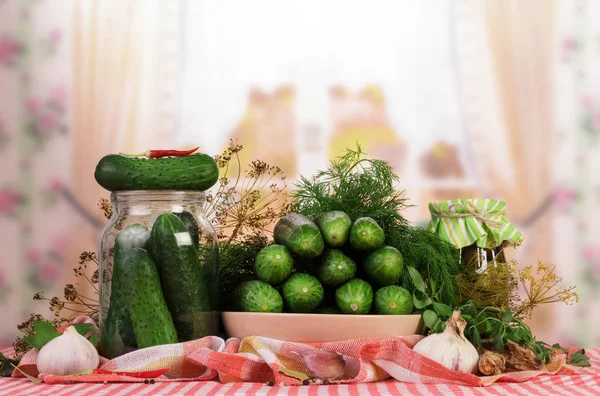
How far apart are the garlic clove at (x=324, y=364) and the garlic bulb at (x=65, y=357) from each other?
34 centimetres

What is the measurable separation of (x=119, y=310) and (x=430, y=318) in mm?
512

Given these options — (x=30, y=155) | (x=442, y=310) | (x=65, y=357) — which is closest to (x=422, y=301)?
(x=442, y=310)

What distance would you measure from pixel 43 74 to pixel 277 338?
Result: 2000 millimetres

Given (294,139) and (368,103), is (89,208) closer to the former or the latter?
(294,139)

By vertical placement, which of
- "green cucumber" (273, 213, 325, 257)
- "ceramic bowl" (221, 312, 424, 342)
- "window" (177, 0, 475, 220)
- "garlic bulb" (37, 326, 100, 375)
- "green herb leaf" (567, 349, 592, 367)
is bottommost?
"green herb leaf" (567, 349, 592, 367)

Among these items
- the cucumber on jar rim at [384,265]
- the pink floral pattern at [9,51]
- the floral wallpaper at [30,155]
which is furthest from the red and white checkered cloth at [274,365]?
the pink floral pattern at [9,51]

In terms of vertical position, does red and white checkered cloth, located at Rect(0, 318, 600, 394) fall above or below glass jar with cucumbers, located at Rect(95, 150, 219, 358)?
below

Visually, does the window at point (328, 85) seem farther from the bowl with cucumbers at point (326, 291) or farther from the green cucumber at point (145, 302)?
the green cucumber at point (145, 302)

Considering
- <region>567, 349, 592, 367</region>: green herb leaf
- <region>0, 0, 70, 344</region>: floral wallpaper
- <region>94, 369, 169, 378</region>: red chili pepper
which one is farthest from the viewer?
<region>0, 0, 70, 344</region>: floral wallpaper

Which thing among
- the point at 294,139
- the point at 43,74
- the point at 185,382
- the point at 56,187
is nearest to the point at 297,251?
the point at 185,382

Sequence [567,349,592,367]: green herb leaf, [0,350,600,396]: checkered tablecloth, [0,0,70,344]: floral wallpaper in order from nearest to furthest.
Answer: [0,350,600,396]: checkered tablecloth < [567,349,592,367]: green herb leaf < [0,0,70,344]: floral wallpaper

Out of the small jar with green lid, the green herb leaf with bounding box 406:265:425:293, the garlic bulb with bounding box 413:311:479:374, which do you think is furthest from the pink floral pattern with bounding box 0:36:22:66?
the garlic bulb with bounding box 413:311:479:374

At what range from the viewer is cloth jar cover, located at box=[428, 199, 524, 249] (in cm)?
139

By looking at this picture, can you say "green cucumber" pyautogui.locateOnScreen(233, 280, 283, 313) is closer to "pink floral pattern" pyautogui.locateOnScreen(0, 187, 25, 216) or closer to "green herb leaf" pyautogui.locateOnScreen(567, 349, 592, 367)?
"green herb leaf" pyautogui.locateOnScreen(567, 349, 592, 367)
